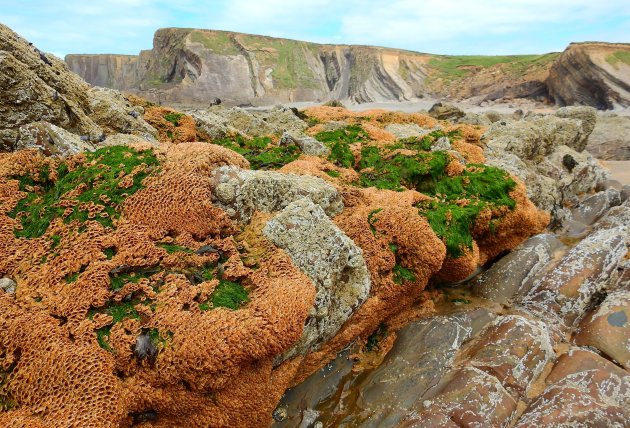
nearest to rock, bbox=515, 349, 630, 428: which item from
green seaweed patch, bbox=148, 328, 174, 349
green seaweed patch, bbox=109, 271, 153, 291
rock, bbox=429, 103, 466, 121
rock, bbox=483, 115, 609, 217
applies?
green seaweed patch, bbox=148, 328, 174, 349

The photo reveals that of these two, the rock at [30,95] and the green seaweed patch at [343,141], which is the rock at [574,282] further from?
the rock at [30,95]

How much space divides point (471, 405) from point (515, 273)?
3614 mm

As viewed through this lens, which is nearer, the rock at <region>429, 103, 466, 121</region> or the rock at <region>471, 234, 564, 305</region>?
the rock at <region>471, 234, 564, 305</region>

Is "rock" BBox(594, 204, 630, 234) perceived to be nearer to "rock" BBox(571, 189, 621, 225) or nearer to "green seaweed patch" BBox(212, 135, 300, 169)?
"rock" BBox(571, 189, 621, 225)

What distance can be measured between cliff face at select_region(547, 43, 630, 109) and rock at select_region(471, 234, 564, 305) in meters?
55.6

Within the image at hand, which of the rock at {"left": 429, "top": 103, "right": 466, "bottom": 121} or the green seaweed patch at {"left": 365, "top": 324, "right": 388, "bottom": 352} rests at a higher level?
the rock at {"left": 429, "top": 103, "right": 466, "bottom": 121}

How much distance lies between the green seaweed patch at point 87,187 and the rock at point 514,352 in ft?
17.5

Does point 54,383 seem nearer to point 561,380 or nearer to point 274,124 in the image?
point 561,380

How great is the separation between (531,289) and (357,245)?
329cm

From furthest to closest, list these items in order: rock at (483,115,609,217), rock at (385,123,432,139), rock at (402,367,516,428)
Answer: rock at (385,123,432,139)
rock at (483,115,609,217)
rock at (402,367,516,428)

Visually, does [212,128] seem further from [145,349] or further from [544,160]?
[544,160]

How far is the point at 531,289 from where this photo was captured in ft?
22.6

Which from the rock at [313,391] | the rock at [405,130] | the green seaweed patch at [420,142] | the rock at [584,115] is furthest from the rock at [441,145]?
the rock at [584,115]

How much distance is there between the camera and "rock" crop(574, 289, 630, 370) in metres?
5.03
